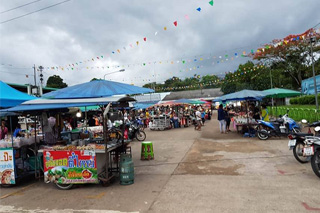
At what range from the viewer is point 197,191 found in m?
4.66

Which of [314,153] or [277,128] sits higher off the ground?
[277,128]

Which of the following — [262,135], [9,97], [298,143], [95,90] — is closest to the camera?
[9,97]

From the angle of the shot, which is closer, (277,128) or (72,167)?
(72,167)

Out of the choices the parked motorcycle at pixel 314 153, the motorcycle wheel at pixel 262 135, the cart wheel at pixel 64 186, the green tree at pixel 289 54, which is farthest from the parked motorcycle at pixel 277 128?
the green tree at pixel 289 54

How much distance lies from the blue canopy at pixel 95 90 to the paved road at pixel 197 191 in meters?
2.47

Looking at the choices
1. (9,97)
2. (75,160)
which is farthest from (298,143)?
(9,97)

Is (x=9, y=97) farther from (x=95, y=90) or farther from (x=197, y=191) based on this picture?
(x=197, y=191)

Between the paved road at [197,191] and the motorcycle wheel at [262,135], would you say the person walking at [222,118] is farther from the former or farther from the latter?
the paved road at [197,191]

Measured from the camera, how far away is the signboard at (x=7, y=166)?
18.7 feet

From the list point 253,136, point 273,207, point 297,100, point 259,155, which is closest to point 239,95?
point 253,136

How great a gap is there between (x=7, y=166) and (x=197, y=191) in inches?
192

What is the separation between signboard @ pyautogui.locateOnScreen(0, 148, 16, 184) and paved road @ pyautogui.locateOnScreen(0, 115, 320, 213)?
0.92 feet

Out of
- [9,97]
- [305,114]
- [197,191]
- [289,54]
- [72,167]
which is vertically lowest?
[197,191]

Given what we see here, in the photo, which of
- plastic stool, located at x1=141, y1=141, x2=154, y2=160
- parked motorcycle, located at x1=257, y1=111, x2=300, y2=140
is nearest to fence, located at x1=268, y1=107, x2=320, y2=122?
parked motorcycle, located at x1=257, y1=111, x2=300, y2=140
